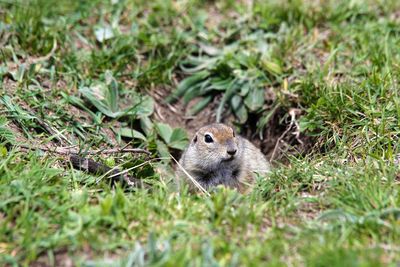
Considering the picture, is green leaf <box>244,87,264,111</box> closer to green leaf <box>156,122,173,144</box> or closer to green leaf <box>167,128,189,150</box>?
green leaf <box>167,128,189,150</box>

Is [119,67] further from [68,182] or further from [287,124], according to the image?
[68,182]

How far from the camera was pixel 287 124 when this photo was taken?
666 cm

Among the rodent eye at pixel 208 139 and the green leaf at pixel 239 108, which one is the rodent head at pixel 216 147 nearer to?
the rodent eye at pixel 208 139

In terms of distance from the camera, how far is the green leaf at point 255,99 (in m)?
6.82

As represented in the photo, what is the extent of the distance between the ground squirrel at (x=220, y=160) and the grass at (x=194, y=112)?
0.29 meters

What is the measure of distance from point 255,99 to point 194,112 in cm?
82

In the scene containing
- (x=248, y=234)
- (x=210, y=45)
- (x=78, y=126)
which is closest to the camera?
(x=248, y=234)

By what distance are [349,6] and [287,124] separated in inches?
74.8

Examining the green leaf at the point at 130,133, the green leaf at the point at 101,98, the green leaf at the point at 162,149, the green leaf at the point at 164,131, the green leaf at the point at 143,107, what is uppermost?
the green leaf at the point at 101,98

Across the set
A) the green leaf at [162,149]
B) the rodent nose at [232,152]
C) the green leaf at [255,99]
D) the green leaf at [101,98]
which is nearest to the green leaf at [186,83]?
the green leaf at [255,99]

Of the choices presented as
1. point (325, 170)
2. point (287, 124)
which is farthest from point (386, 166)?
point (287, 124)

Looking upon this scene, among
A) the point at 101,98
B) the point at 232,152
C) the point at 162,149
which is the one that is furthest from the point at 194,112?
the point at 232,152

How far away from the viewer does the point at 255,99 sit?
6.84 metres

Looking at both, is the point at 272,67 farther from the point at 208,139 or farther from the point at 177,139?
the point at 208,139
